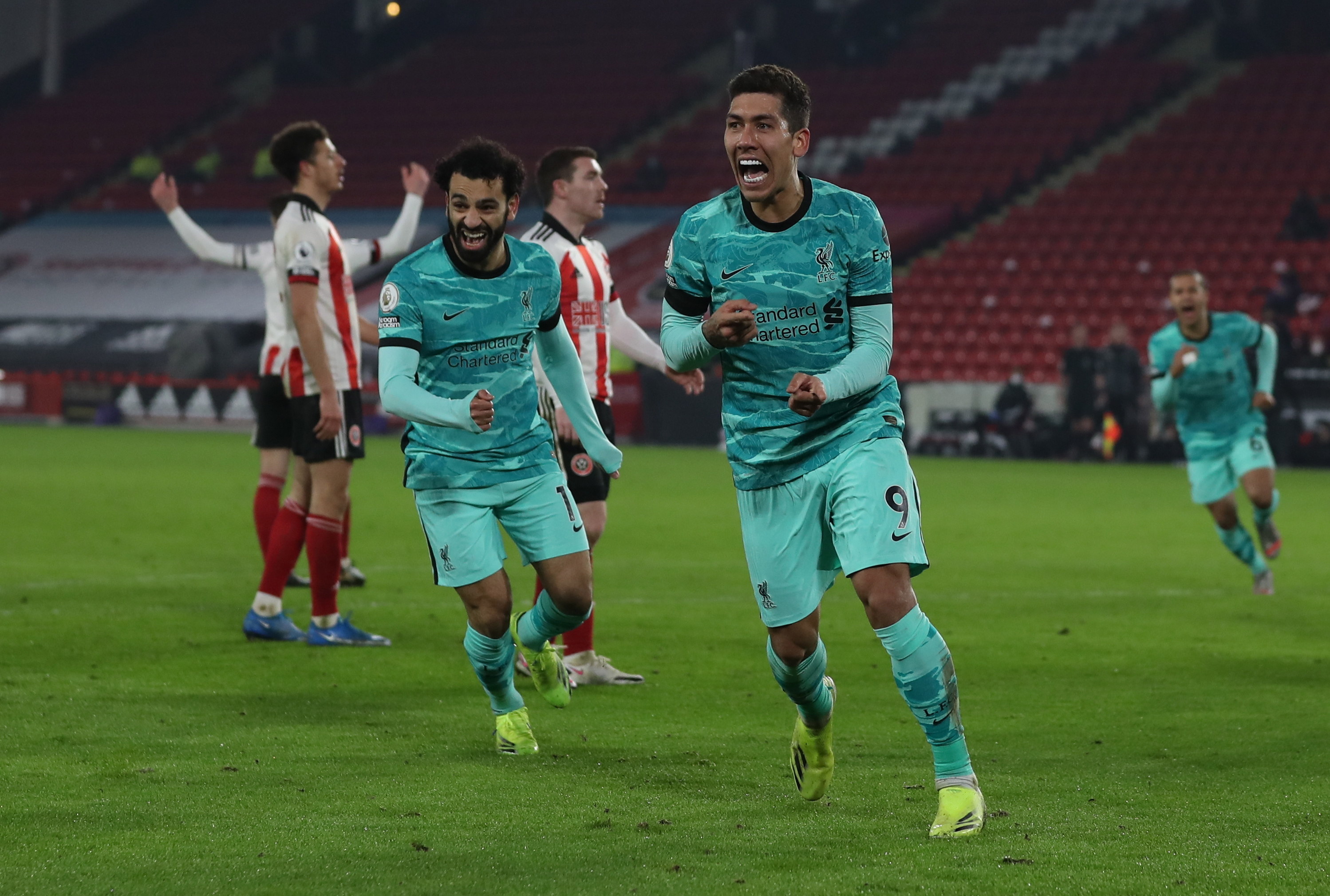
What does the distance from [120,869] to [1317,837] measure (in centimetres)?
297

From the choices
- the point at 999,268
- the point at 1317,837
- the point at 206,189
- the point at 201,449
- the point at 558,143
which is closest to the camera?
the point at 1317,837

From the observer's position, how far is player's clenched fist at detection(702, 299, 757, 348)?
432cm

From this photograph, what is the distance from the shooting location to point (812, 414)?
14.5 ft

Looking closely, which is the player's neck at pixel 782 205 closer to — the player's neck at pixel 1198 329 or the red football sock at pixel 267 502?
the red football sock at pixel 267 502

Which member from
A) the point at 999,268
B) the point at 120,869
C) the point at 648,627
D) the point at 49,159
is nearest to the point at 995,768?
the point at 120,869

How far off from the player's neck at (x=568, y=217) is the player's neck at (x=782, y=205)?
2.63 meters

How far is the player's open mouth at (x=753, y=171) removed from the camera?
4574 millimetres

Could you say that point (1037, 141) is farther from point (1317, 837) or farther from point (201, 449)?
point (1317, 837)

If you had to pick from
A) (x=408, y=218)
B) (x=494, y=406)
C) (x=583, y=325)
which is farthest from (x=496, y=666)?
(x=408, y=218)

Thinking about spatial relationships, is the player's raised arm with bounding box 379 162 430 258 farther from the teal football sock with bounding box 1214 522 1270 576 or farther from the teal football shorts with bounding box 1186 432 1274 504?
the teal football sock with bounding box 1214 522 1270 576

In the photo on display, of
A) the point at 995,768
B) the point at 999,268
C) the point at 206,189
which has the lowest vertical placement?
the point at 995,768

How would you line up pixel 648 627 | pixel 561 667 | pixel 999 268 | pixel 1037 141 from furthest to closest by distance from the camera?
1. pixel 1037 141
2. pixel 999 268
3. pixel 648 627
4. pixel 561 667

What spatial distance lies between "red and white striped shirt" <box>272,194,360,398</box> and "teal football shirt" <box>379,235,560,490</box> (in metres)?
2.16

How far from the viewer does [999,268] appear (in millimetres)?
27219
